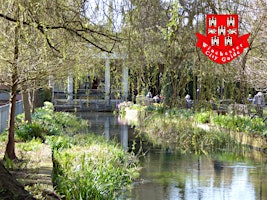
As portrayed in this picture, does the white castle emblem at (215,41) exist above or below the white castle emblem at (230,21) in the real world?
below

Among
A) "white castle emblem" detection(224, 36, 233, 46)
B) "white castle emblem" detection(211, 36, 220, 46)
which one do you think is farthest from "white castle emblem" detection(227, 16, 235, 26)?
"white castle emblem" detection(224, 36, 233, 46)

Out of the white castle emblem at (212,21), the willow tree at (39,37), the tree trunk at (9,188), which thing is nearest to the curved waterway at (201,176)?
the willow tree at (39,37)

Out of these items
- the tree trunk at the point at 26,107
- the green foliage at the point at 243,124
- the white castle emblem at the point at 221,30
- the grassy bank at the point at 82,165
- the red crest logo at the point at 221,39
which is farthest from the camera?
the green foliage at the point at 243,124

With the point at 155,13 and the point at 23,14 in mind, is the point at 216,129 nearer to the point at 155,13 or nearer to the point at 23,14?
the point at 155,13

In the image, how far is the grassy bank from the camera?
9.86 meters

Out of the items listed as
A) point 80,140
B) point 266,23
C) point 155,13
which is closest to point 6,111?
point 80,140

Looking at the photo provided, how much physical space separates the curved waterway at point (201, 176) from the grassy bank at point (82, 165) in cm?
40

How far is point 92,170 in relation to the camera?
11500 millimetres

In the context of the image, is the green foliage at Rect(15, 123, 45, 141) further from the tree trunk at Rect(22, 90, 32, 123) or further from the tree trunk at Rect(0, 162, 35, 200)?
the tree trunk at Rect(0, 162, 35, 200)

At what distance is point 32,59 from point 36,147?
3662mm

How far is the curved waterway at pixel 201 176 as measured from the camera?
1134cm

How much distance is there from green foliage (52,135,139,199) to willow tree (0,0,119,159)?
1.32m

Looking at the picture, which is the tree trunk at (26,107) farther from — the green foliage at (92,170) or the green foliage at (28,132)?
the green foliage at (92,170)

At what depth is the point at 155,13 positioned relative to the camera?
931cm
